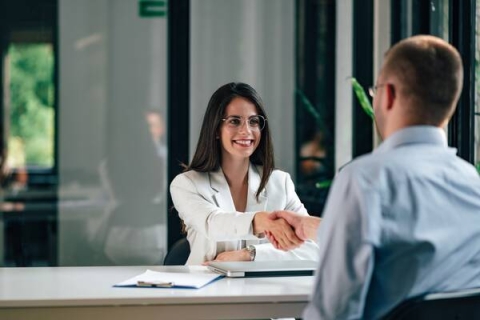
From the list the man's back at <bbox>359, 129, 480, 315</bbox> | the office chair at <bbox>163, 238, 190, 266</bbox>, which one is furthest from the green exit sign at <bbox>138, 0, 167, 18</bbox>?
the man's back at <bbox>359, 129, 480, 315</bbox>

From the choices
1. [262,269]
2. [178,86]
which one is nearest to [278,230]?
[262,269]

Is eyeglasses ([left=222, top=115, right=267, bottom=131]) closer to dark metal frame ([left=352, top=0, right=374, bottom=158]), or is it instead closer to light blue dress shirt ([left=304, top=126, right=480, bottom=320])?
light blue dress shirt ([left=304, top=126, right=480, bottom=320])

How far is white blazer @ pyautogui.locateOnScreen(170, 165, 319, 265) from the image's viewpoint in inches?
130

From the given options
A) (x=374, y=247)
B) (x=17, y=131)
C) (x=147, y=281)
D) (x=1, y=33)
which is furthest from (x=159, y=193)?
→ (x=374, y=247)

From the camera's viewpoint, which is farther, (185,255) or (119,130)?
(119,130)

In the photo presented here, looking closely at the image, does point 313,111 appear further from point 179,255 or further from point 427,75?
point 427,75

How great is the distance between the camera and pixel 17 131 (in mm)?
5207

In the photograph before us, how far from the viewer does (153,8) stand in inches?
210

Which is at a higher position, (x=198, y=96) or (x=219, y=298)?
(x=198, y=96)

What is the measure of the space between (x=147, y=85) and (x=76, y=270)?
2425mm

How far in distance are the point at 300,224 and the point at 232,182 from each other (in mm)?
621

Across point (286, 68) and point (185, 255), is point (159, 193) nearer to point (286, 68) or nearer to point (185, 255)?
point (286, 68)

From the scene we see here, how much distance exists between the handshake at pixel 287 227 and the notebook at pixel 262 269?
0.10m

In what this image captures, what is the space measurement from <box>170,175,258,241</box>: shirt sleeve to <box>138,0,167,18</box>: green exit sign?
204 centimetres
